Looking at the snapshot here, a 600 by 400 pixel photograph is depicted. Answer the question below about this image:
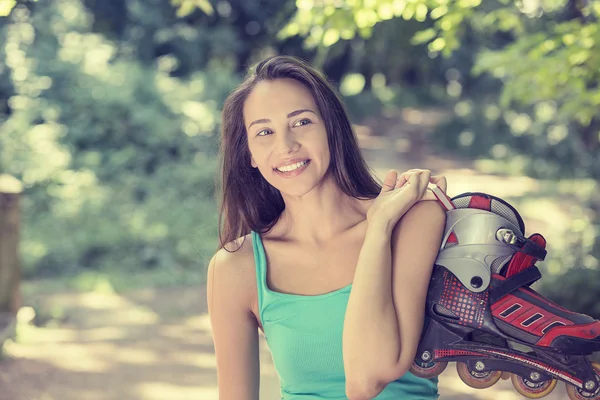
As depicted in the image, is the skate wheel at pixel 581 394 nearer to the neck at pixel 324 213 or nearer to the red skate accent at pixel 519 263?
the red skate accent at pixel 519 263

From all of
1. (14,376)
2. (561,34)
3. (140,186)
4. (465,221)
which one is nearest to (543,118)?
(140,186)

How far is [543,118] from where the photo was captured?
18.2 metres

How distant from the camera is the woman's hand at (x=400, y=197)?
84.4 inches

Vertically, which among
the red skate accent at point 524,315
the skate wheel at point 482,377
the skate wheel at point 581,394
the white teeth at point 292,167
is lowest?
the skate wheel at point 581,394

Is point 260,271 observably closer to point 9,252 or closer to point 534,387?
point 534,387

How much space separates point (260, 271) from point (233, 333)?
0.64ft

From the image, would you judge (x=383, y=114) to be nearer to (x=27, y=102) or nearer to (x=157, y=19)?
(x=157, y=19)

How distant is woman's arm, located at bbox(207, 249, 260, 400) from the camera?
2.36 metres

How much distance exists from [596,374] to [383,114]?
70.8ft

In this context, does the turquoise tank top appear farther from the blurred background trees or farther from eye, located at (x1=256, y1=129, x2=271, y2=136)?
the blurred background trees

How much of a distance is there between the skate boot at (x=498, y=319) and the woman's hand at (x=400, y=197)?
4.7 inches

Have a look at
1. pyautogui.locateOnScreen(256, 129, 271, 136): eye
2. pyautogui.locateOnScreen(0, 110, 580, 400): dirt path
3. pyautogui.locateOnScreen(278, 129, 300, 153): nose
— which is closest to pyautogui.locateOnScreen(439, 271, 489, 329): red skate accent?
pyautogui.locateOnScreen(278, 129, 300, 153): nose

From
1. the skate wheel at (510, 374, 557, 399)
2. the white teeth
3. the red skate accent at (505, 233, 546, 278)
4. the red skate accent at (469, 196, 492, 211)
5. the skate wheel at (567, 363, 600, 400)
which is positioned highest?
the white teeth

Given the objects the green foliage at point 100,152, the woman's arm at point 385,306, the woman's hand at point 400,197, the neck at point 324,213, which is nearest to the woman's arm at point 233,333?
the neck at point 324,213
